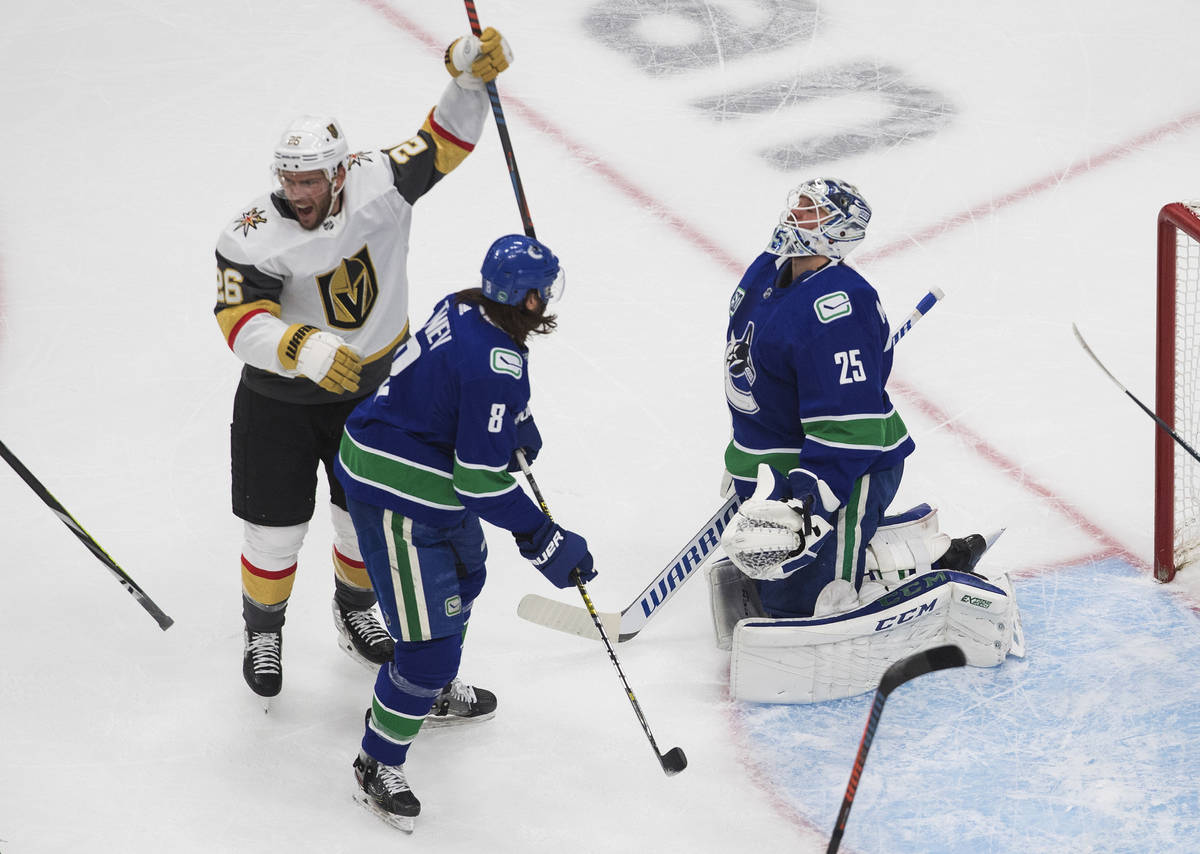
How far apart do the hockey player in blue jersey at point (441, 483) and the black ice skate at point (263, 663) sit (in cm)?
34

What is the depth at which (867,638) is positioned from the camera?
316 centimetres

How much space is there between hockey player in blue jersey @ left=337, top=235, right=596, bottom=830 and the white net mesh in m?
1.53

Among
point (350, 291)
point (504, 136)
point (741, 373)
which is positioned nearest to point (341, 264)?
point (350, 291)

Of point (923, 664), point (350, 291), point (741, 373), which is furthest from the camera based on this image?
point (741, 373)

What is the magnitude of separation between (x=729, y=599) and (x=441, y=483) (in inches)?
36.9

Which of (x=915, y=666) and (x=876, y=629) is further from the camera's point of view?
(x=876, y=629)

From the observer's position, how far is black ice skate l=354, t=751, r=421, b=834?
292 centimetres

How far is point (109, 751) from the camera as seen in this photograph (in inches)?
122

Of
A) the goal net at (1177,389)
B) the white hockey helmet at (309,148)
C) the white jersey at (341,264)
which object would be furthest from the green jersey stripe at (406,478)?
the goal net at (1177,389)

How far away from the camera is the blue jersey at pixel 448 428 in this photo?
2.57m

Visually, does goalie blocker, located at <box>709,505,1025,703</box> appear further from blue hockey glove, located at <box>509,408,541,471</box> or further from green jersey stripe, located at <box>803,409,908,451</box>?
blue hockey glove, located at <box>509,408,541,471</box>

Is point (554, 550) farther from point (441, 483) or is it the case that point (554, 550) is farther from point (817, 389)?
point (817, 389)

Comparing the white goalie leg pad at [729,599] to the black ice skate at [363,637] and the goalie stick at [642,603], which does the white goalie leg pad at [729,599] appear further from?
the black ice skate at [363,637]

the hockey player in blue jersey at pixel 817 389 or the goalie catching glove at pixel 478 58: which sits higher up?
the goalie catching glove at pixel 478 58
